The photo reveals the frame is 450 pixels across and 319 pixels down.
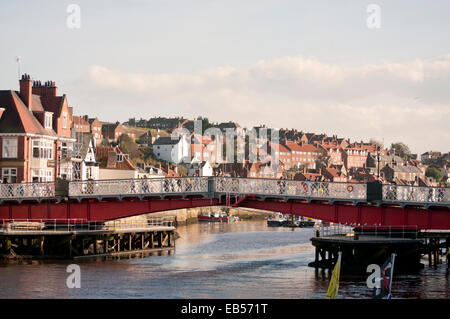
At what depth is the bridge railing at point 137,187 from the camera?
6719 cm

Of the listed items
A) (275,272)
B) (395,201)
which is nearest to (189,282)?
(275,272)

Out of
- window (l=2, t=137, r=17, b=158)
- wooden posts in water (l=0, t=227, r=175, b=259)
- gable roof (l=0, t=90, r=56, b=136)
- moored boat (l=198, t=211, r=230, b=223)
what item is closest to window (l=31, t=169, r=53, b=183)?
window (l=2, t=137, r=17, b=158)

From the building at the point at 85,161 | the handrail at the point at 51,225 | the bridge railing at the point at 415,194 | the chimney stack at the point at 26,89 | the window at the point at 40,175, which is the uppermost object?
the chimney stack at the point at 26,89

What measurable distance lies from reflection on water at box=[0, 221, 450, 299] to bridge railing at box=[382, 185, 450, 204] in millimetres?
5325

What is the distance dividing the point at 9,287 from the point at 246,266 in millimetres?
20655

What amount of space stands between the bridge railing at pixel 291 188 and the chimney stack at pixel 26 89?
25785mm

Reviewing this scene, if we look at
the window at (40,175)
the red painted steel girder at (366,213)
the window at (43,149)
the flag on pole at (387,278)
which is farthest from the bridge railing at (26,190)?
the flag on pole at (387,278)

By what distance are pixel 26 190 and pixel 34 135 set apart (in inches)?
369

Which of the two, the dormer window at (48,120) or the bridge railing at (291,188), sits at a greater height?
the dormer window at (48,120)

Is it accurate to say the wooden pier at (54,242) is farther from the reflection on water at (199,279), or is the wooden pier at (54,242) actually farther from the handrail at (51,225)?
the reflection on water at (199,279)

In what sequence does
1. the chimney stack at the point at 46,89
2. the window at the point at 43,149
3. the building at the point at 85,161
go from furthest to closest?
the building at the point at 85,161 < the chimney stack at the point at 46,89 < the window at the point at 43,149

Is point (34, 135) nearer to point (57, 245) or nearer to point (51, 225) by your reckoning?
point (51, 225)

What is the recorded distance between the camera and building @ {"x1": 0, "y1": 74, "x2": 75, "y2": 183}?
80938mm

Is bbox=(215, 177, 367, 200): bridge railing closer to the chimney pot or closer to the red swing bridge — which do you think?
the red swing bridge
